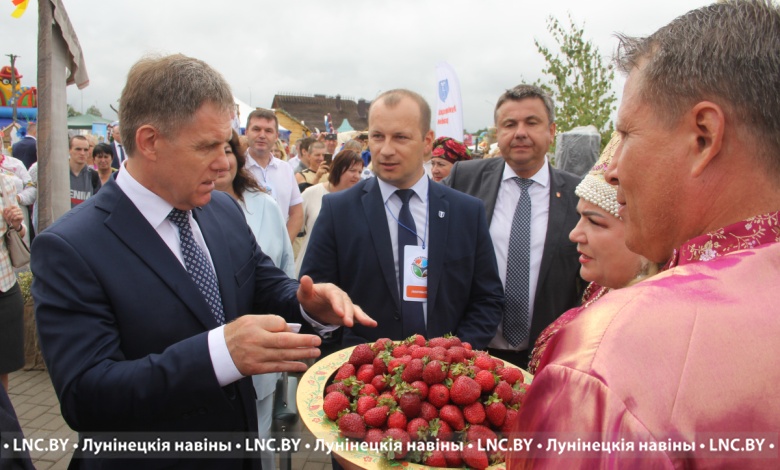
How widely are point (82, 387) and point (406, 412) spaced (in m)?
1.05

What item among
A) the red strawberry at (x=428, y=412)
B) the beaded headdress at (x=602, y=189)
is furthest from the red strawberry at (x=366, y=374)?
the beaded headdress at (x=602, y=189)

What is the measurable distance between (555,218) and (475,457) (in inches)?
84.3

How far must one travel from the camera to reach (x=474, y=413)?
1.68 meters

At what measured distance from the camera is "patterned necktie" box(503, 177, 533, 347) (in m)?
3.17

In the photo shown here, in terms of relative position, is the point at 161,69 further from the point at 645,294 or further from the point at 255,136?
the point at 255,136

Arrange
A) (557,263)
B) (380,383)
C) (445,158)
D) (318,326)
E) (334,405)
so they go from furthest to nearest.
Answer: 1. (445,158)
2. (557,263)
3. (318,326)
4. (380,383)
5. (334,405)

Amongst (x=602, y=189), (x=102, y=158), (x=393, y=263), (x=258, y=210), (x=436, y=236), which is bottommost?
(x=393, y=263)

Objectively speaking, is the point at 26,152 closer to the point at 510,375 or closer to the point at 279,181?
the point at 279,181

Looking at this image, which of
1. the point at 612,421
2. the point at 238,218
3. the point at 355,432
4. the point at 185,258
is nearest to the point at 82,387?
the point at 185,258

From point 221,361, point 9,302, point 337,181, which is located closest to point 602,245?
point 221,361

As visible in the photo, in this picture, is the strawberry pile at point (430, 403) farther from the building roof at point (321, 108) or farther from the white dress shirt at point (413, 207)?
the building roof at point (321, 108)

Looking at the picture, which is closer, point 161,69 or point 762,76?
point 762,76

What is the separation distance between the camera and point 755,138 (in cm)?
84

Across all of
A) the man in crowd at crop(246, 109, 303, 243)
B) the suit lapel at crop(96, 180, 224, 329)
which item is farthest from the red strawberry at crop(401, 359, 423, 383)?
the man in crowd at crop(246, 109, 303, 243)
